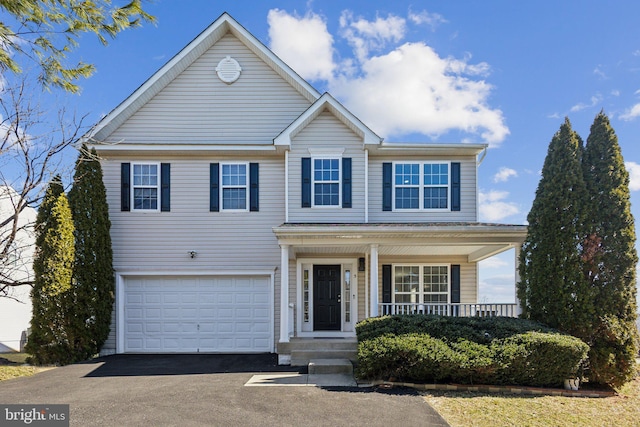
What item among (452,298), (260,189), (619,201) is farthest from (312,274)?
(619,201)

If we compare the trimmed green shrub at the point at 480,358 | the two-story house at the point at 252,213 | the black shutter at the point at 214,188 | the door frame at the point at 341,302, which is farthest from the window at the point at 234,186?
the trimmed green shrub at the point at 480,358

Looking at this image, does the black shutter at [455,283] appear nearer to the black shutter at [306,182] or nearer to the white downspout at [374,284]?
the white downspout at [374,284]

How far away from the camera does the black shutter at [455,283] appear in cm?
1238

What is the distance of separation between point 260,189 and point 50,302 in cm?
611

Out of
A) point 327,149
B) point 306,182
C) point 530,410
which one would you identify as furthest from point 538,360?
point 327,149

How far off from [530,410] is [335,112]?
8.61 meters

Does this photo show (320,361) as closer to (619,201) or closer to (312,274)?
(312,274)

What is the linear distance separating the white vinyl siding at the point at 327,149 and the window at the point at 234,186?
142 centimetres

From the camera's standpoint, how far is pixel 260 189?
12.1 m

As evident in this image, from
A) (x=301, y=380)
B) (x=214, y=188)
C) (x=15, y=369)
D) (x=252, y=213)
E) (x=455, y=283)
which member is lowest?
(x=15, y=369)

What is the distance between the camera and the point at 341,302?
12234 millimetres

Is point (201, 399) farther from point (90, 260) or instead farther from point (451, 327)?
point (90, 260)

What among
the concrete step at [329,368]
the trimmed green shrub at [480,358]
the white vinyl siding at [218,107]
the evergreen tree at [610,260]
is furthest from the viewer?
the white vinyl siding at [218,107]

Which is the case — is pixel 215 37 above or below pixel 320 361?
above
